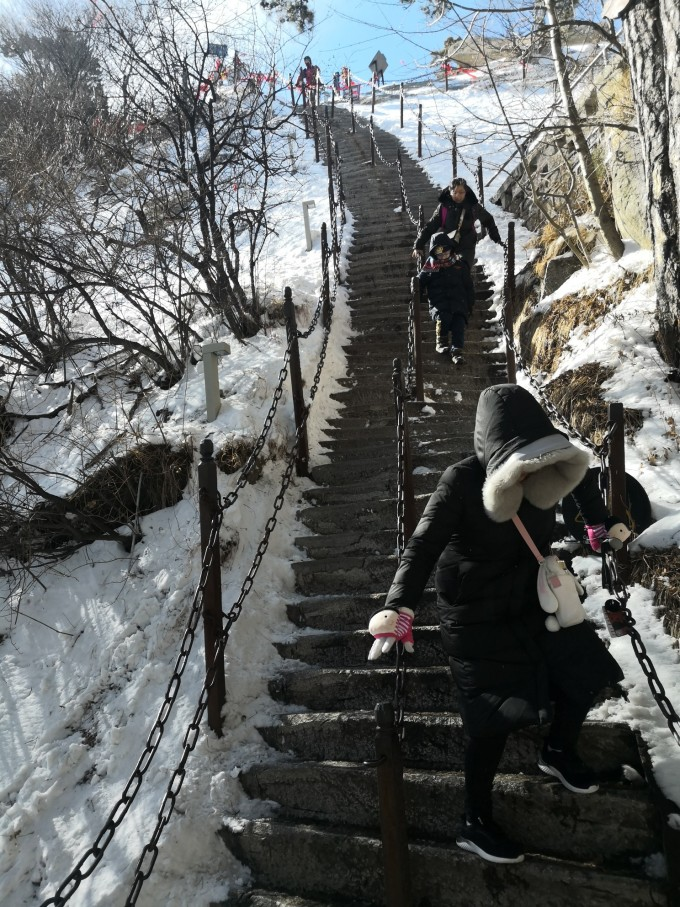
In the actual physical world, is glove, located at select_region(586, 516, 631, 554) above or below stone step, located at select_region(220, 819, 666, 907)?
above

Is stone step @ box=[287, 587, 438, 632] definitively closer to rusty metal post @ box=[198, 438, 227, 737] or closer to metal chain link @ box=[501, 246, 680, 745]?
rusty metal post @ box=[198, 438, 227, 737]

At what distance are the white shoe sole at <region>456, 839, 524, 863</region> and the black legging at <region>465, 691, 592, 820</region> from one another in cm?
11

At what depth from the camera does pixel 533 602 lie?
2.44m

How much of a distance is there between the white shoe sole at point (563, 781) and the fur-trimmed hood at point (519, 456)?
108 cm

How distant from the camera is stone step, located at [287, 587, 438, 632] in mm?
3760

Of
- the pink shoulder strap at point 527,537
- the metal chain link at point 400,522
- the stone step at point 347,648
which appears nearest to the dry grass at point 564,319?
the metal chain link at point 400,522

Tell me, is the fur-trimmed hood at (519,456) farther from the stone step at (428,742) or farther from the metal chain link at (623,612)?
the stone step at (428,742)

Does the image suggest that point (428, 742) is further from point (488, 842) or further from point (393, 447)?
point (393, 447)

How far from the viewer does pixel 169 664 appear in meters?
3.83

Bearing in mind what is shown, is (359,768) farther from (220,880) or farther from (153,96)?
(153,96)

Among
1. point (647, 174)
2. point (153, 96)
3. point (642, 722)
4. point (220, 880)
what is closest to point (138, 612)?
point (220, 880)

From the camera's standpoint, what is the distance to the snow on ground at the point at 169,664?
287 centimetres

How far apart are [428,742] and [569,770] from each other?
70 cm

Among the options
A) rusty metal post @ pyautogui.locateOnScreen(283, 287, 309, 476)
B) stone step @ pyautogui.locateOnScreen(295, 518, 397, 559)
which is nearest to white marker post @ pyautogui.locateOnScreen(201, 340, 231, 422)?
rusty metal post @ pyautogui.locateOnScreen(283, 287, 309, 476)
